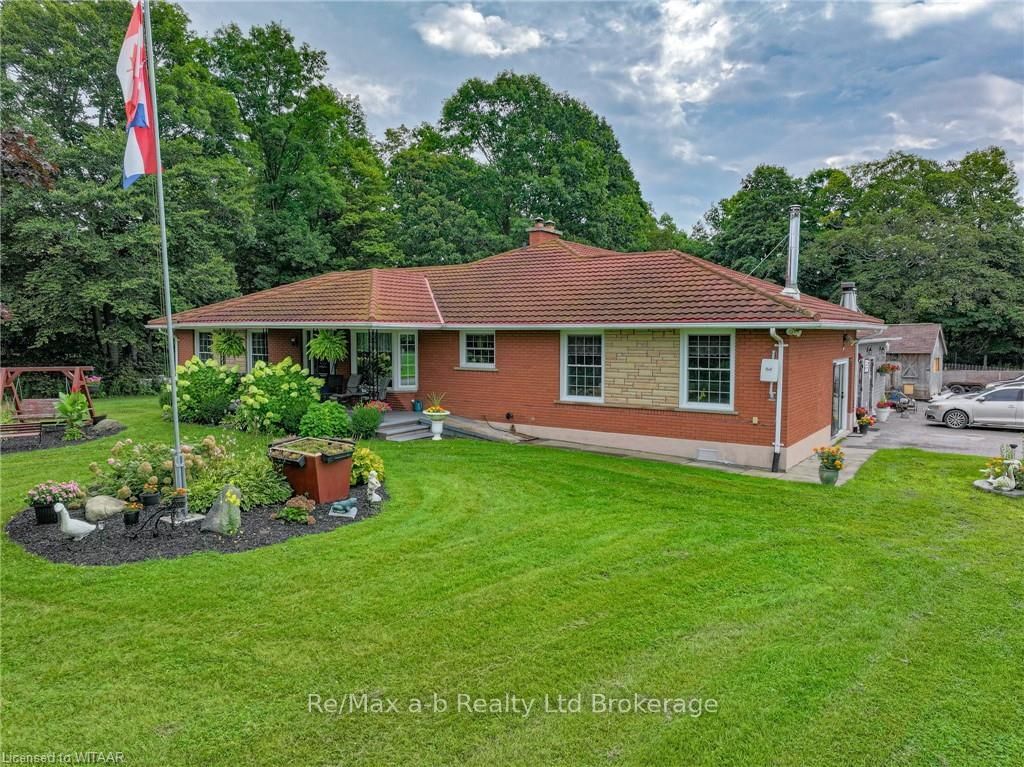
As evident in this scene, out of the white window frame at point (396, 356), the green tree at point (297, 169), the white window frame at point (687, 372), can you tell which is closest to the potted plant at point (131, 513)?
the white window frame at point (396, 356)

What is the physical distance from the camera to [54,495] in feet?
23.8

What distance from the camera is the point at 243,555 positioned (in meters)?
6.39

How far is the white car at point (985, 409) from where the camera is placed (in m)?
17.3

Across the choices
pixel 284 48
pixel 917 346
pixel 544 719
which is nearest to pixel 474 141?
pixel 284 48

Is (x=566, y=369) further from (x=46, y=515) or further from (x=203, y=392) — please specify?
(x=46, y=515)

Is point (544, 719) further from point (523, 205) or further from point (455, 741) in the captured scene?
point (523, 205)

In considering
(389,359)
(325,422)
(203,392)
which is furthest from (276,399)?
(389,359)

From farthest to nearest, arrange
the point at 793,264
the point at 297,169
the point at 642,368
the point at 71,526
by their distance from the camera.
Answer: the point at 297,169
the point at 793,264
the point at 642,368
the point at 71,526

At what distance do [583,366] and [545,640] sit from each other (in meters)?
9.22

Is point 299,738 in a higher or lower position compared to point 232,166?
lower

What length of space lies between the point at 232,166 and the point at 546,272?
1622 cm

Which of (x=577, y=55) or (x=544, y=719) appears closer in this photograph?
(x=544, y=719)

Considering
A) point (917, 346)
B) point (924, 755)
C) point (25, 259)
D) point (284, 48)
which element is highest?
point (284, 48)

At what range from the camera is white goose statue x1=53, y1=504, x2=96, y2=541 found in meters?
6.55
